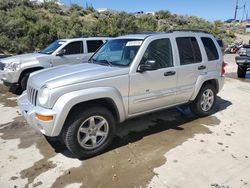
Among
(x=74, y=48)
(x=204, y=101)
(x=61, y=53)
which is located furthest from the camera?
(x=74, y=48)

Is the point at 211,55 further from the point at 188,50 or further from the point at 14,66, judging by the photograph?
the point at 14,66

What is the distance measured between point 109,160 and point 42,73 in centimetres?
188

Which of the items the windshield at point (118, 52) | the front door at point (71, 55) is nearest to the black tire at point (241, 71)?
the front door at point (71, 55)

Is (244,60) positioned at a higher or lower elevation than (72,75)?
lower

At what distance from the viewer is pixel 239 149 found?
4621 millimetres

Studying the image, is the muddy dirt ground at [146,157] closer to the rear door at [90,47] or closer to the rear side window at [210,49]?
the rear side window at [210,49]

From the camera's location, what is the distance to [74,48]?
358 inches

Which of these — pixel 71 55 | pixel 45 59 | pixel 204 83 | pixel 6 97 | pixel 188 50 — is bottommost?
pixel 6 97

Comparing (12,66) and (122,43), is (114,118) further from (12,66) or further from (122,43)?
(12,66)

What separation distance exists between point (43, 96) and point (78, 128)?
697 millimetres

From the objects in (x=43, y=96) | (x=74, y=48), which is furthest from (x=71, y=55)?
(x=43, y=96)

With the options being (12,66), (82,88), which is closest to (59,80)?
(82,88)

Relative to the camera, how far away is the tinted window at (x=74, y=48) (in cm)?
896

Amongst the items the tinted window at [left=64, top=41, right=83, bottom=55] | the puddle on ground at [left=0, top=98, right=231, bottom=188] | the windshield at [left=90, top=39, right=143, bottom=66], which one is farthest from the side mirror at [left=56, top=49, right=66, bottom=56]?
the windshield at [left=90, top=39, right=143, bottom=66]
